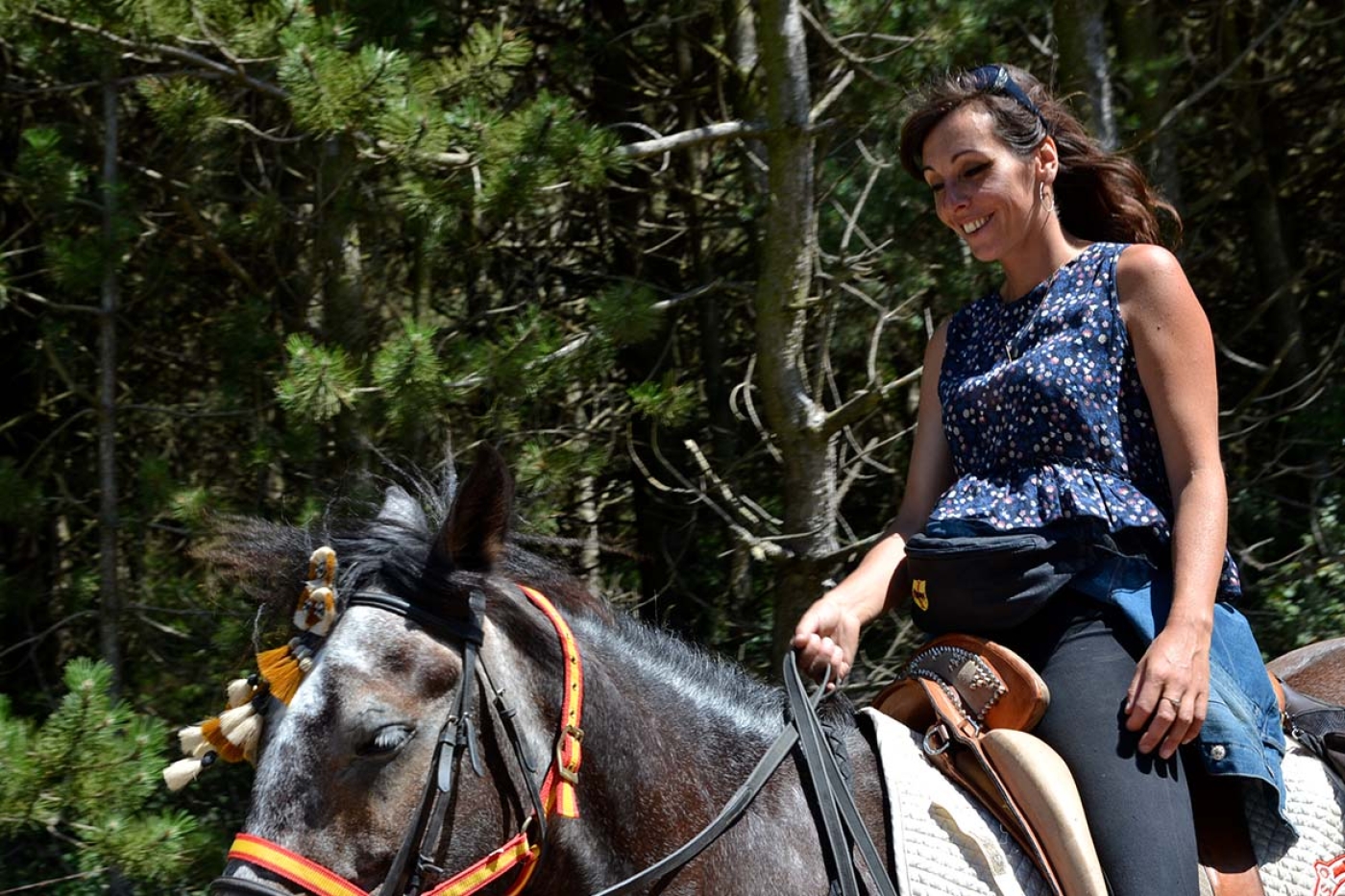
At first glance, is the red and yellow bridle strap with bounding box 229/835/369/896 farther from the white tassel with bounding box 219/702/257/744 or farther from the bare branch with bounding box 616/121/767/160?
the bare branch with bounding box 616/121/767/160

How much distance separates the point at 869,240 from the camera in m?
5.79

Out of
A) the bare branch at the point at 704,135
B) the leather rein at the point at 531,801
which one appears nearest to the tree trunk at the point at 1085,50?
the bare branch at the point at 704,135

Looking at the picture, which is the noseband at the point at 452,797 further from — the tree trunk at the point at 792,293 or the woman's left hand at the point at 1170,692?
the tree trunk at the point at 792,293

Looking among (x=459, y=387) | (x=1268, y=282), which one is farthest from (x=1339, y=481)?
(x=459, y=387)

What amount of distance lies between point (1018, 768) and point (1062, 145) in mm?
1239

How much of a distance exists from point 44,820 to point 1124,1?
19.5 ft

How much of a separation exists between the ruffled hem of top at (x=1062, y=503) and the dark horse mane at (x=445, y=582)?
0.45 meters

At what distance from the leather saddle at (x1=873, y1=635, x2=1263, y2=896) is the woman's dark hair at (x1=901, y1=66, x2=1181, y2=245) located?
0.91 meters

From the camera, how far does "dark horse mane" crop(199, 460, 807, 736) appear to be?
1.97 metres

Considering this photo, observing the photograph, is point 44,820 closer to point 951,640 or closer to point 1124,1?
point 951,640

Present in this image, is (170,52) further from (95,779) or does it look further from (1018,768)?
(1018,768)

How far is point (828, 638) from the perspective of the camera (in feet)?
7.93


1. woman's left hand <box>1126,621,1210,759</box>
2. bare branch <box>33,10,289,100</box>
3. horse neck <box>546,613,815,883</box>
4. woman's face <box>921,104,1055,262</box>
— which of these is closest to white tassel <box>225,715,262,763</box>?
horse neck <box>546,613,815,883</box>

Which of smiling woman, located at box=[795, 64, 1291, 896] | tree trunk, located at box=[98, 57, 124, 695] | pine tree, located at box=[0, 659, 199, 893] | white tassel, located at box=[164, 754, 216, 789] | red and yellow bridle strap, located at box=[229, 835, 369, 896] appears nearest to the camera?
red and yellow bridle strap, located at box=[229, 835, 369, 896]
